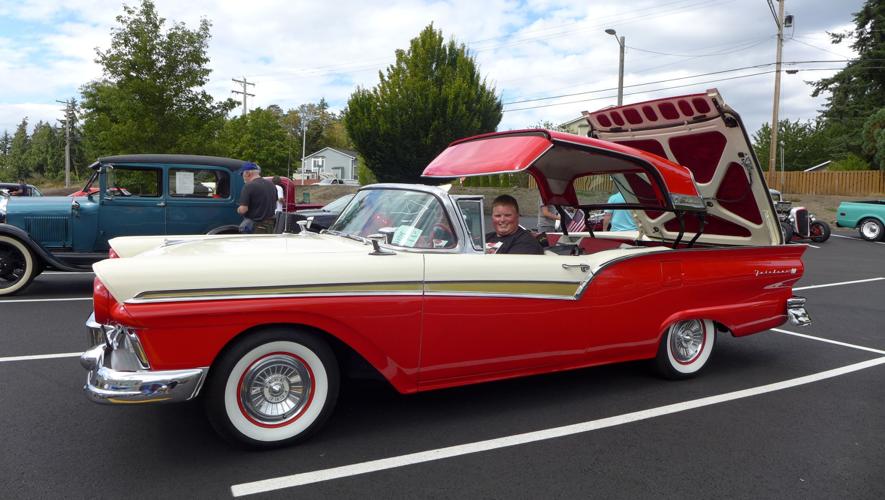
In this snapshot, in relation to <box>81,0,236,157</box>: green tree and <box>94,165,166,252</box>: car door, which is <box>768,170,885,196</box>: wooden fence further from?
<box>94,165,166,252</box>: car door

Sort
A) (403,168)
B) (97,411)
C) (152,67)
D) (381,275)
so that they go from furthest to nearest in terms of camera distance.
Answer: (403,168)
(152,67)
(97,411)
(381,275)

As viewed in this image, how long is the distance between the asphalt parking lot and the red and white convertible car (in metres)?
0.30

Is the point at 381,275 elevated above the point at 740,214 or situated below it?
below

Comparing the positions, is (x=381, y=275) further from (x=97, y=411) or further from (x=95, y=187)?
(x=95, y=187)

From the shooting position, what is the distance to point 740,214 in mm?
5336

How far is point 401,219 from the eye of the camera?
4086 mm

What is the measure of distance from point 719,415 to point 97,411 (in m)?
4.08

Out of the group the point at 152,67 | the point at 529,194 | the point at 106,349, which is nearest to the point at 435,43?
the point at 529,194

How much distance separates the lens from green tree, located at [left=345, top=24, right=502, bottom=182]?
3138 cm

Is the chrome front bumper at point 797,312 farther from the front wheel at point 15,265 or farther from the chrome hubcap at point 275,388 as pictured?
the front wheel at point 15,265

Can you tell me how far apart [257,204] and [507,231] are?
5.44 metres

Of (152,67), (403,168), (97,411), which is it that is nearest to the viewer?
(97,411)

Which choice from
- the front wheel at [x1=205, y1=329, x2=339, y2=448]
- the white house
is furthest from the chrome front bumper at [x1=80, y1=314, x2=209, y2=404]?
the white house

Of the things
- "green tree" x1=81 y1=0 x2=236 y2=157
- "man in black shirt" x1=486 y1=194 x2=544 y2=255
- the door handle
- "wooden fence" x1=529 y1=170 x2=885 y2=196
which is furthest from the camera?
"wooden fence" x1=529 y1=170 x2=885 y2=196
